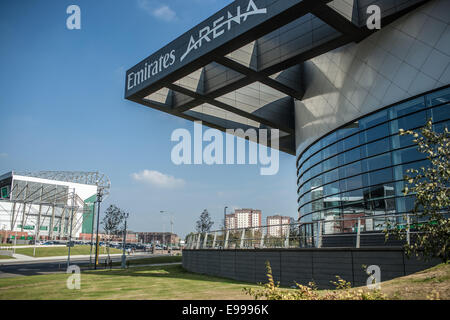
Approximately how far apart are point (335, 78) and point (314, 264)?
505 inches

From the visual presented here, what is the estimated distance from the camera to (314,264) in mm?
13930

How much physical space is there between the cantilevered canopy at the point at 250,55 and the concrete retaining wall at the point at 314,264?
997 cm

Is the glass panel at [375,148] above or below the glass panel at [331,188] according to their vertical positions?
above

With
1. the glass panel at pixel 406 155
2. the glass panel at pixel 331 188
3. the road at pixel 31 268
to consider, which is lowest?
the road at pixel 31 268

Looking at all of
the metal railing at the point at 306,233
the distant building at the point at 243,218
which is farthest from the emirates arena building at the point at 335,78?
the distant building at the point at 243,218

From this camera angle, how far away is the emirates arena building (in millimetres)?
16953

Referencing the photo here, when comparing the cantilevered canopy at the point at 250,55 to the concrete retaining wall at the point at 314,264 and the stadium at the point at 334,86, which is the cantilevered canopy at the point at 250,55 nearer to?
the stadium at the point at 334,86

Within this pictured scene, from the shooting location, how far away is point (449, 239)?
23.2ft

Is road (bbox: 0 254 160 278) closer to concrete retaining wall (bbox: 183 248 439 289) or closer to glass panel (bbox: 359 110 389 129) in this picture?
concrete retaining wall (bbox: 183 248 439 289)

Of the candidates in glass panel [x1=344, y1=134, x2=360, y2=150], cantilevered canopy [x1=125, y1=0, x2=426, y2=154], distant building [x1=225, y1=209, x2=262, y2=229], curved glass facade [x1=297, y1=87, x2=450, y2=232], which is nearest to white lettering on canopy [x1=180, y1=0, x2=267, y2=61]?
cantilevered canopy [x1=125, y1=0, x2=426, y2=154]

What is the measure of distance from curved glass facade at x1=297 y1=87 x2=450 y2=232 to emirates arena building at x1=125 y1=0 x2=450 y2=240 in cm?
5

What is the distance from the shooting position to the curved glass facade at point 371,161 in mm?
17562
